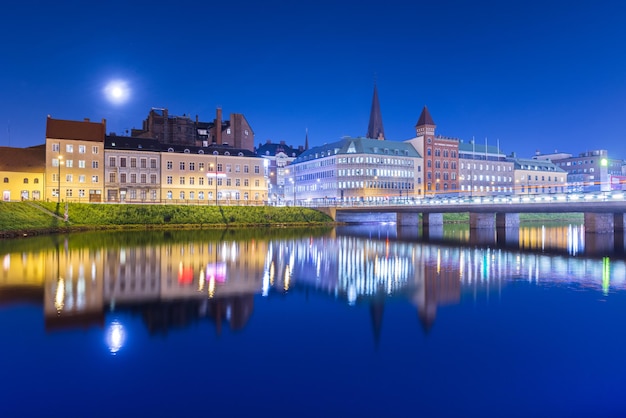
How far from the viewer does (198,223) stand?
268 feet

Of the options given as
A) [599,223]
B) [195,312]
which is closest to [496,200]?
[599,223]

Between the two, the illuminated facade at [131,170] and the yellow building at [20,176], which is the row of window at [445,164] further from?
Answer: the yellow building at [20,176]

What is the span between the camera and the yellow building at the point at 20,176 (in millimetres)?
85188

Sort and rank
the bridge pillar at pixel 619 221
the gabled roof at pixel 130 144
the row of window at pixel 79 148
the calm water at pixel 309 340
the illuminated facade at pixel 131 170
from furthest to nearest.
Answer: the gabled roof at pixel 130 144 → the illuminated facade at pixel 131 170 → the row of window at pixel 79 148 → the bridge pillar at pixel 619 221 → the calm water at pixel 309 340

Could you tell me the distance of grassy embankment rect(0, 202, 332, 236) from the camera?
204 feet

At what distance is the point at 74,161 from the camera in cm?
8681

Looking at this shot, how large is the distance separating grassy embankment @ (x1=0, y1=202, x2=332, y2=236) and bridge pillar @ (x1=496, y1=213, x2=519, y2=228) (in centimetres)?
3174

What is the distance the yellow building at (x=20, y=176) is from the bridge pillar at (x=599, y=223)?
83.8m

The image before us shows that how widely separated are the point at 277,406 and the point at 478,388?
5214mm

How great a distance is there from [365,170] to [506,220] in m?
58.4

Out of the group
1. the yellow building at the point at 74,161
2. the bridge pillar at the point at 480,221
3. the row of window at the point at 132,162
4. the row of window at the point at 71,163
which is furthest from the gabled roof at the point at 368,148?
the row of window at the point at 71,163

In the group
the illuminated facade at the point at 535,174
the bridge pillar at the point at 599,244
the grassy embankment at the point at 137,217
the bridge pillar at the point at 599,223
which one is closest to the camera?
the bridge pillar at the point at 599,244

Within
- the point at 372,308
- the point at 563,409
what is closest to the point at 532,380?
the point at 563,409

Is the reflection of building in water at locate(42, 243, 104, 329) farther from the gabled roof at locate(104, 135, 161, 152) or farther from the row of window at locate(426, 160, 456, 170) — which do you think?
the row of window at locate(426, 160, 456, 170)
